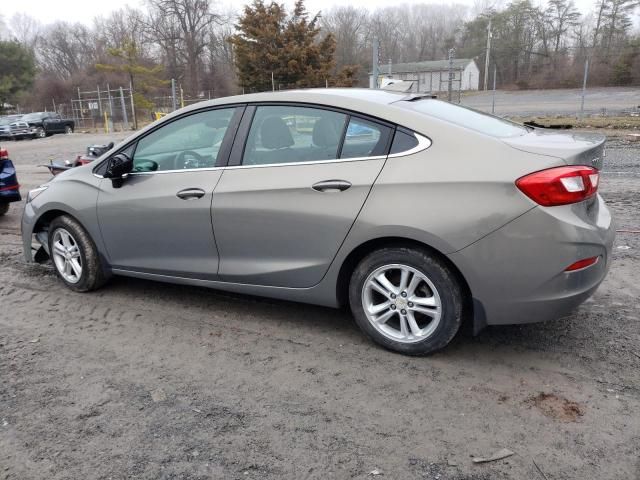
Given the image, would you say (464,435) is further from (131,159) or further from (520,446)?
(131,159)

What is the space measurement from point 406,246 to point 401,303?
1.17ft

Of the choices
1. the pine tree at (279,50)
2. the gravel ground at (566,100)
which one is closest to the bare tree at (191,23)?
the pine tree at (279,50)

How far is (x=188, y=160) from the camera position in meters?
3.96

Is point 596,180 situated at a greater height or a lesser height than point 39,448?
greater

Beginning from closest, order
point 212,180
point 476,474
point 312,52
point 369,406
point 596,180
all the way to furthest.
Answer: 1. point 476,474
2. point 369,406
3. point 596,180
4. point 212,180
5. point 312,52

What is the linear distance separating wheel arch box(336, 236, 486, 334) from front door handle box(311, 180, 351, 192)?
357 millimetres

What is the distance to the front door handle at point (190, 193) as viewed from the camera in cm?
374

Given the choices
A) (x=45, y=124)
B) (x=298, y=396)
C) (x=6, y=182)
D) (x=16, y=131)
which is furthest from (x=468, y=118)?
(x=45, y=124)

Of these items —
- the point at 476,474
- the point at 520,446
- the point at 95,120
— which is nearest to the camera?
the point at 476,474

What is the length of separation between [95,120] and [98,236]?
39.0 m

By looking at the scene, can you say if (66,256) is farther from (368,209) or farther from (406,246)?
(406,246)

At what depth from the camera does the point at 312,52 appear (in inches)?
1375

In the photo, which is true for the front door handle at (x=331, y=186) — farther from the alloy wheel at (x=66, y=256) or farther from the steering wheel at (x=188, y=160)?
the alloy wheel at (x=66, y=256)

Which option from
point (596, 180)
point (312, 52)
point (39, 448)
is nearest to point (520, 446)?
point (596, 180)
